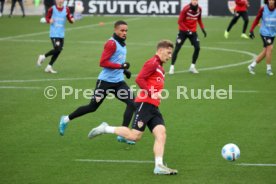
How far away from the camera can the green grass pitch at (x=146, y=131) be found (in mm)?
10578

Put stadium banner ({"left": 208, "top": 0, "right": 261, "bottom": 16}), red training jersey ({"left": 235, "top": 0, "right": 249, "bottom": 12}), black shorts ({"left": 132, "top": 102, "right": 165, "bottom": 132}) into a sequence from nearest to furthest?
1. black shorts ({"left": 132, "top": 102, "right": 165, "bottom": 132})
2. red training jersey ({"left": 235, "top": 0, "right": 249, "bottom": 12})
3. stadium banner ({"left": 208, "top": 0, "right": 261, "bottom": 16})

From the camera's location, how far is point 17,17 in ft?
143

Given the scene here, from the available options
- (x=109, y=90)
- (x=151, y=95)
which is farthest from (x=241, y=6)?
(x=151, y=95)

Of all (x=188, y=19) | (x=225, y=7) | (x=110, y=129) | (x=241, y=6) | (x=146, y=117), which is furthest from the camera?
(x=225, y=7)

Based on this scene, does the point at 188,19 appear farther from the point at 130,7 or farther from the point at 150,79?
the point at 130,7

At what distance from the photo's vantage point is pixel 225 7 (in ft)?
143

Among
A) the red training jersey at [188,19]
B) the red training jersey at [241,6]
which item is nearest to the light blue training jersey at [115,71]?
the red training jersey at [188,19]

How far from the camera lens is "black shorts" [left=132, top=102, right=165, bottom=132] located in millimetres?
10727

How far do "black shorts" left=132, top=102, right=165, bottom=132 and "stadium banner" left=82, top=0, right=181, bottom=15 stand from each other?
34213 millimetres

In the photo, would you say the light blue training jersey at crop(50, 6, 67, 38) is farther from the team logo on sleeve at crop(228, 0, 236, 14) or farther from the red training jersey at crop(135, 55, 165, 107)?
the team logo on sleeve at crop(228, 0, 236, 14)

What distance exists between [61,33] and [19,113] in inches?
263

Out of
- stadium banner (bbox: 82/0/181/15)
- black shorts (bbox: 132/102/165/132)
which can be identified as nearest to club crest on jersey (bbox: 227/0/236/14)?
stadium banner (bbox: 82/0/181/15)

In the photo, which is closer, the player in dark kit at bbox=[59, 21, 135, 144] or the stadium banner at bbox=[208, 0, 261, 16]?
the player in dark kit at bbox=[59, 21, 135, 144]

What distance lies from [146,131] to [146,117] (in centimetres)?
321
